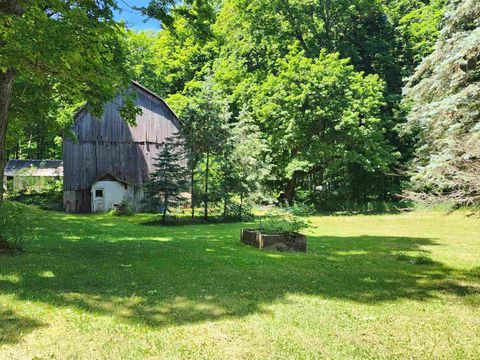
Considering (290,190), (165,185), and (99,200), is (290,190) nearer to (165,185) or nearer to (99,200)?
(165,185)

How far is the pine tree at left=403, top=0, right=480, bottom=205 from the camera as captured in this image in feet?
27.1

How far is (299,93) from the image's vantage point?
93.5 feet

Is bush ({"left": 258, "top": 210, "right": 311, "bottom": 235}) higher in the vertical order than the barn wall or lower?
lower

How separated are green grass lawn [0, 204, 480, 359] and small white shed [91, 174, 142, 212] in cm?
1774

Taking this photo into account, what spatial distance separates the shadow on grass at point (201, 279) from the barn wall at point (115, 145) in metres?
17.9

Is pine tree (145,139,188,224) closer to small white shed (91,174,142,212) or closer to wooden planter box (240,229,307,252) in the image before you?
small white shed (91,174,142,212)

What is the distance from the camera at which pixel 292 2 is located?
3328 cm

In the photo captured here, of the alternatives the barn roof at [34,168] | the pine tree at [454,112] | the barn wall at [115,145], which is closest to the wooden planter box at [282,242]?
the pine tree at [454,112]

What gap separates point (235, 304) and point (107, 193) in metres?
24.3

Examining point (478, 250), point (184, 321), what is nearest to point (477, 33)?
point (478, 250)

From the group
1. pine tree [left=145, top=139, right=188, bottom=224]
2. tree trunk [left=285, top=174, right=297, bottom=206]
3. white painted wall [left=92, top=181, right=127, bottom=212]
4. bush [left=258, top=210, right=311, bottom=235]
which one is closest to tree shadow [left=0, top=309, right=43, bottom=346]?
bush [left=258, top=210, right=311, bottom=235]

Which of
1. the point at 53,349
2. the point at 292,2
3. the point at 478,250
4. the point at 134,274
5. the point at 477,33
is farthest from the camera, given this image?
the point at 292,2

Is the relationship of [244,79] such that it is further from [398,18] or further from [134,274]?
[134,274]

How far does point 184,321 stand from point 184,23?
946 centimetres
